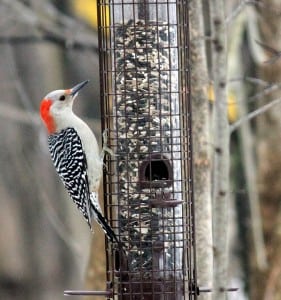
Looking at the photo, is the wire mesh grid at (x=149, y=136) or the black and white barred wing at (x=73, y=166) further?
the black and white barred wing at (x=73, y=166)

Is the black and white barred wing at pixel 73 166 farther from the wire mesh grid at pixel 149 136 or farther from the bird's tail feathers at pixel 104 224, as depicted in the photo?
the wire mesh grid at pixel 149 136

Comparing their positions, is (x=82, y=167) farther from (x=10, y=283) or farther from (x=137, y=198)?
(x=10, y=283)

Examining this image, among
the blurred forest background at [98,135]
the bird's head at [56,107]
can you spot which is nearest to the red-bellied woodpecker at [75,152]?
the bird's head at [56,107]

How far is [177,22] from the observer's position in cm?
983

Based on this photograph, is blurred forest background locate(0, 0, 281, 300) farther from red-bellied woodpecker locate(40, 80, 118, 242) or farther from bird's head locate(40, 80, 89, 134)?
bird's head locate(40, 80, 89, 134)

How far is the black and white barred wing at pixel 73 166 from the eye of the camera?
10.5m

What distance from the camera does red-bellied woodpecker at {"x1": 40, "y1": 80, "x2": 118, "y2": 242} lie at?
10352 mm

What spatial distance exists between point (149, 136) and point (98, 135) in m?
8.04

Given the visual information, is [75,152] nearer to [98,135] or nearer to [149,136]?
[149,136]

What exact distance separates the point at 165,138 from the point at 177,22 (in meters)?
0.93

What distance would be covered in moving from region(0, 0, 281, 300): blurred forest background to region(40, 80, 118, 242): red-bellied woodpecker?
99 cm

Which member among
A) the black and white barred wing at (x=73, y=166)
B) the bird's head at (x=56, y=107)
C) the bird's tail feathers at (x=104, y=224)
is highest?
the bird's head at (x=56, y=107)

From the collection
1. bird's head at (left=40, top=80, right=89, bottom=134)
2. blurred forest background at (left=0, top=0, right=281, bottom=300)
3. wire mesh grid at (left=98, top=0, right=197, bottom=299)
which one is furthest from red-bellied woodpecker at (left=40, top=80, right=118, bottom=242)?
blurred forest background at (left=0, top=0, right=281, bottom=300)

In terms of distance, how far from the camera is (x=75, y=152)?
10.7 meters
